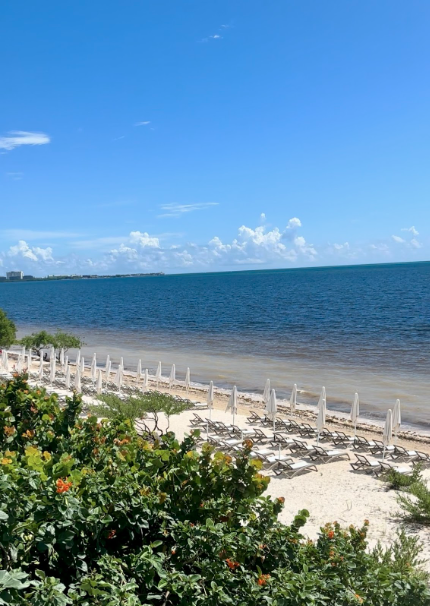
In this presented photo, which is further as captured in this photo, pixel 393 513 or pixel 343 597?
pixel 393 513

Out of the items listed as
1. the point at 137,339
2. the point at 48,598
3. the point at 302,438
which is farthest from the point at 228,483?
the point at 137,339

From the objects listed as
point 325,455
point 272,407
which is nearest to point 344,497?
point 325,455

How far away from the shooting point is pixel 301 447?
1351 centimetres

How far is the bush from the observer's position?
3148 millimetres

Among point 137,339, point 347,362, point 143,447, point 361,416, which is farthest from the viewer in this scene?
point 137,339

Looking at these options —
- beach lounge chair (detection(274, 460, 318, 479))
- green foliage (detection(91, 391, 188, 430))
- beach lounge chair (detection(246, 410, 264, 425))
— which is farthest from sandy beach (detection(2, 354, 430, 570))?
beach lounge chair (detection(246, 410, 264, 425))

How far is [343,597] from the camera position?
3492mm

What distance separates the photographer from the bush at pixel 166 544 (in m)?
3.15

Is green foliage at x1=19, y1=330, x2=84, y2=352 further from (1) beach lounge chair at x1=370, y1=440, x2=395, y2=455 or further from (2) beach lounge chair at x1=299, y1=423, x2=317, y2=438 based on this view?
(1) beach lounge chair at x1=370, y1=440, x2=395, y2=455

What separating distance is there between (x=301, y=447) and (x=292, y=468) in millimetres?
1539

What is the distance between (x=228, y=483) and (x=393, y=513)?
675 cm

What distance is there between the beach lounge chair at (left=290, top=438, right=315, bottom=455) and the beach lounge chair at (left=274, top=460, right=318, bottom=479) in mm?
820

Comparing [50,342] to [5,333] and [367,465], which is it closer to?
[5,333]

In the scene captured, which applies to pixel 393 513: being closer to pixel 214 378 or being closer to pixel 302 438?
pixel 302 438
